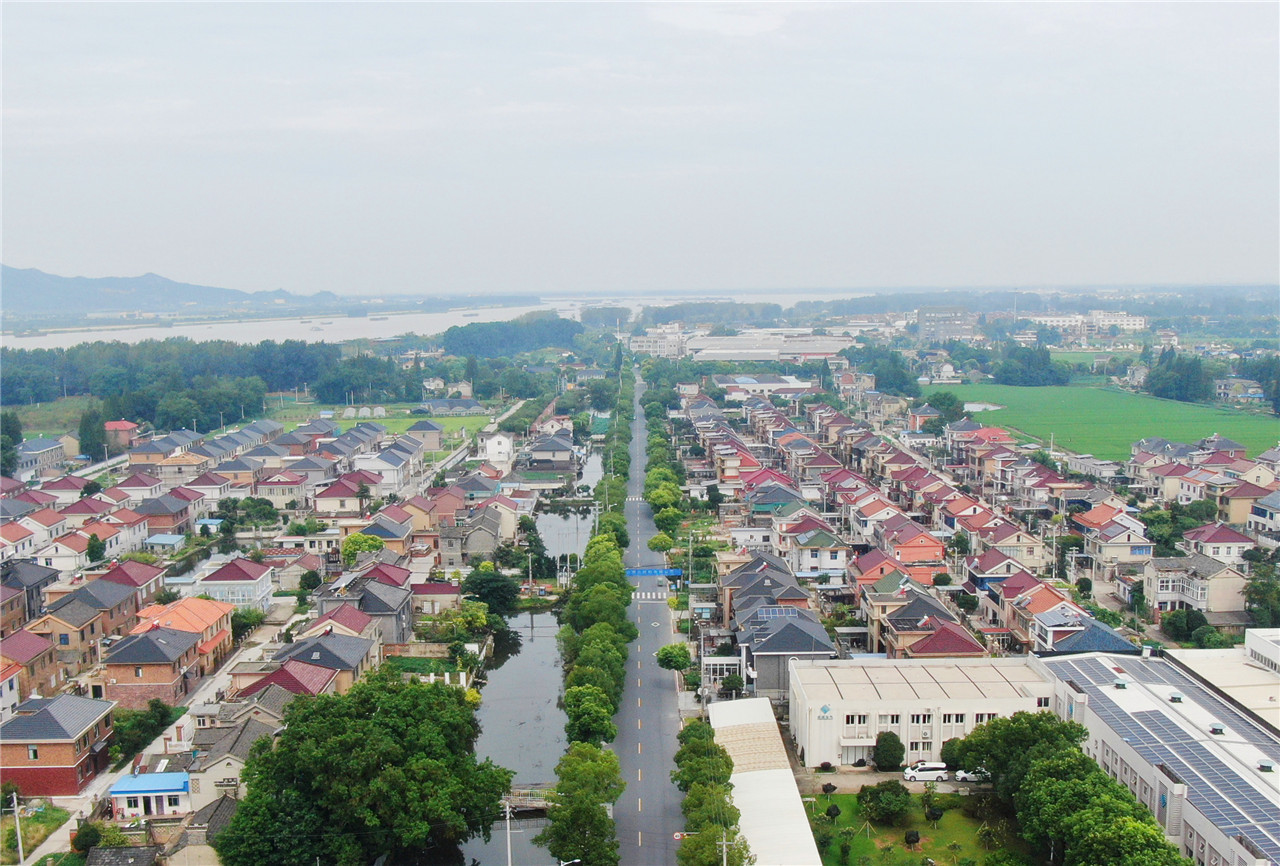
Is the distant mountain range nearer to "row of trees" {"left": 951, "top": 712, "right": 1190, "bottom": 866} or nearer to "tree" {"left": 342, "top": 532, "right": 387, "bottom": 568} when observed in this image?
"tree" {"left": 342, "top": 532, "right": 387, "bottom": 568}

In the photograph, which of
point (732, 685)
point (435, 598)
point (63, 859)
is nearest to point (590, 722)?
point (732, 685)

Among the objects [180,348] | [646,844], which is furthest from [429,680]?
[180,348]

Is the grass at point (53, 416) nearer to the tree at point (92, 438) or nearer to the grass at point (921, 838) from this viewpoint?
the tree at point (92, 438)

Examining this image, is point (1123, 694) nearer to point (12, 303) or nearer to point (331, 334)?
point (331, 334)

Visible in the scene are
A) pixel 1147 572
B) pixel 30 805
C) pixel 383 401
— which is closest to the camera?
pixel 30 805

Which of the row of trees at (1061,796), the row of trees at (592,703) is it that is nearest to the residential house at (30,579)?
the row of trees at (592,703)
